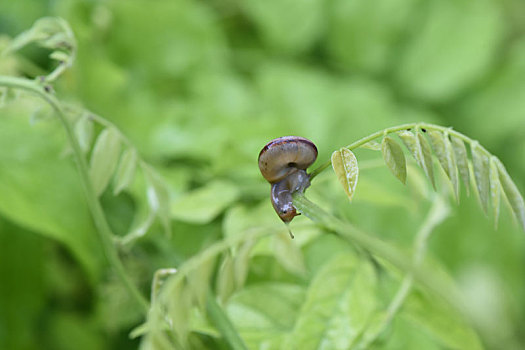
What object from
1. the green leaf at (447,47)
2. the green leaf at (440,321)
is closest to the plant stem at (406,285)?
the green leaf at (440,321)

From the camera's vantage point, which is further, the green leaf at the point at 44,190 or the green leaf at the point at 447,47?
the green leaf at the point at 447,47

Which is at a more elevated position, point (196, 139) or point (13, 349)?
point (196, 139)

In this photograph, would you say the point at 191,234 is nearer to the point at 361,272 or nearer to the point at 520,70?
the point at 361,272

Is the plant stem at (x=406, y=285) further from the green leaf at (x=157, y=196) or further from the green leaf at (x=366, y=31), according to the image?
the green leaf at (x=366, y=31)

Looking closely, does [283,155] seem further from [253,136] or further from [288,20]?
[288,20]

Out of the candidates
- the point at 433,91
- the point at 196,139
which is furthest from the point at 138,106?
the point at 433,91

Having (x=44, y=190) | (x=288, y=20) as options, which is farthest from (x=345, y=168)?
(x=288, y=20)
